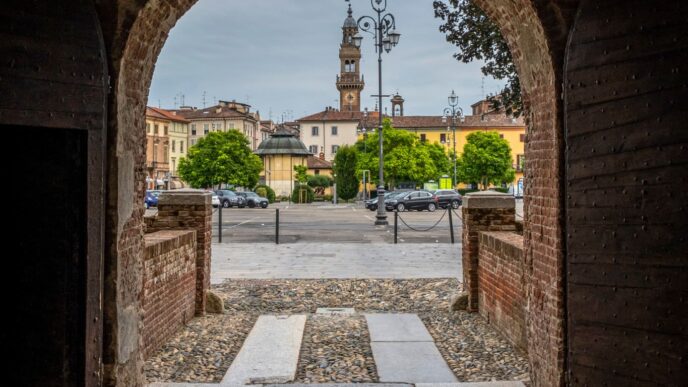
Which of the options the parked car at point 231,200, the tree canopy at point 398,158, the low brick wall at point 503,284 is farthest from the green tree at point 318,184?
the low brick wall at point 503,284

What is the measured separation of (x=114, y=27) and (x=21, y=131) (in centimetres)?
93

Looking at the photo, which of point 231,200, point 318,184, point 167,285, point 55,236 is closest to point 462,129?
point 318,184

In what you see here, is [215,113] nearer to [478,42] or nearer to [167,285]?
[478,42]

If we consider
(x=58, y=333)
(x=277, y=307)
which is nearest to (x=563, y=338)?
(x=58, y=333)

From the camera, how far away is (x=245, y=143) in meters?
63.5

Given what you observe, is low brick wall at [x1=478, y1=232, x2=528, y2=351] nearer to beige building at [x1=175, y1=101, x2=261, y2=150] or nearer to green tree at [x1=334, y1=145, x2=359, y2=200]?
green tree at [x1=334, y1=145, x2=359, y2=200]

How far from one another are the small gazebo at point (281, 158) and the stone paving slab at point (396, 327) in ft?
195

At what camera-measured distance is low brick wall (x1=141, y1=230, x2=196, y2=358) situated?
5.78 meters

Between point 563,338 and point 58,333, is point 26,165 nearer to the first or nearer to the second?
point 58,333

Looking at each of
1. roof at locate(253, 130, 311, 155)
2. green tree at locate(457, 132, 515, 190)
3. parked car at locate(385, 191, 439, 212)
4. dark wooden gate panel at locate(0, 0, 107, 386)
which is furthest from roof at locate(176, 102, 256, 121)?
dark wooden gate panel at locate(0, 0, 107, 386)

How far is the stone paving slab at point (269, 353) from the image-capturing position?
5297 mm

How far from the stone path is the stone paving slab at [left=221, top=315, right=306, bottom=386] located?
11.9ft

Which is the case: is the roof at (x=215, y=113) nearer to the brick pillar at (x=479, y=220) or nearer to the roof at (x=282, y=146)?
the roof at (x=282, y=146)

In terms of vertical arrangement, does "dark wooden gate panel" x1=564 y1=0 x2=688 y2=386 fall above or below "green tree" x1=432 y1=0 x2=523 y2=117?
below
